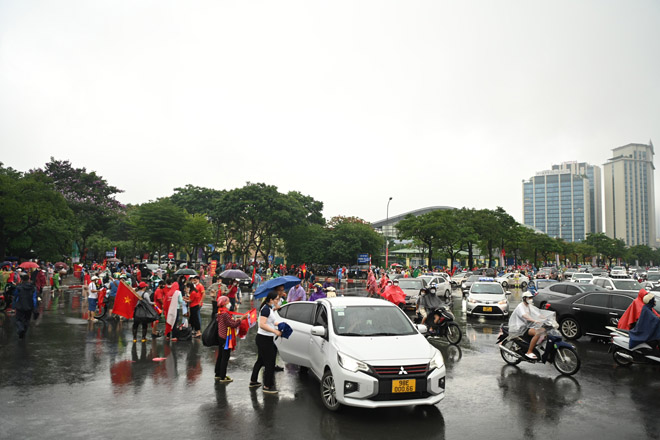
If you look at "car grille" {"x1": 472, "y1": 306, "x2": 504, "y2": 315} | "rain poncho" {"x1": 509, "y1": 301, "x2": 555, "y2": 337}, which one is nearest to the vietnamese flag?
"rain poncho" {"x1": 509, "y1": 301, "x2": 555, "y2": 337}

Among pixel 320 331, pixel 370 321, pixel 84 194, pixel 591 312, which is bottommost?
pixel 591 312

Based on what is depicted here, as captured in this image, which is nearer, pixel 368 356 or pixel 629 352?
pixel 368 356

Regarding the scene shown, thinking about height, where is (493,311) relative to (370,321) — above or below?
below

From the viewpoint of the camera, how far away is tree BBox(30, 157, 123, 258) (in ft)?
162

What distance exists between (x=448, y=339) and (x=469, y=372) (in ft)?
10.3

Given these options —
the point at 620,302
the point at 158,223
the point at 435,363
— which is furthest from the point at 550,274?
the point at 158,223

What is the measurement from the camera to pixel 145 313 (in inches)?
476

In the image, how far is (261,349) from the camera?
726 cm

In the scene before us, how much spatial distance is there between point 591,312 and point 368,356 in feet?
30.6

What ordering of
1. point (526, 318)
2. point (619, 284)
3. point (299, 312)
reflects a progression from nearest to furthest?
point (299, 312) → point (526, 318) → point (619, 284)

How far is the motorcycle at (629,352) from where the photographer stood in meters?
8.79

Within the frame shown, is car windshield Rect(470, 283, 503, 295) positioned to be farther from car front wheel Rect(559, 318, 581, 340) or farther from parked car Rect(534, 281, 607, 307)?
car front wheel Rect(559, 318, 581, 340)

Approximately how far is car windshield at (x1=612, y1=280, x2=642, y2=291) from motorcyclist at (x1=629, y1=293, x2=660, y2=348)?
1082 cm

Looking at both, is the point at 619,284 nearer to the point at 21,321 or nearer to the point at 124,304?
the point at 124,304
